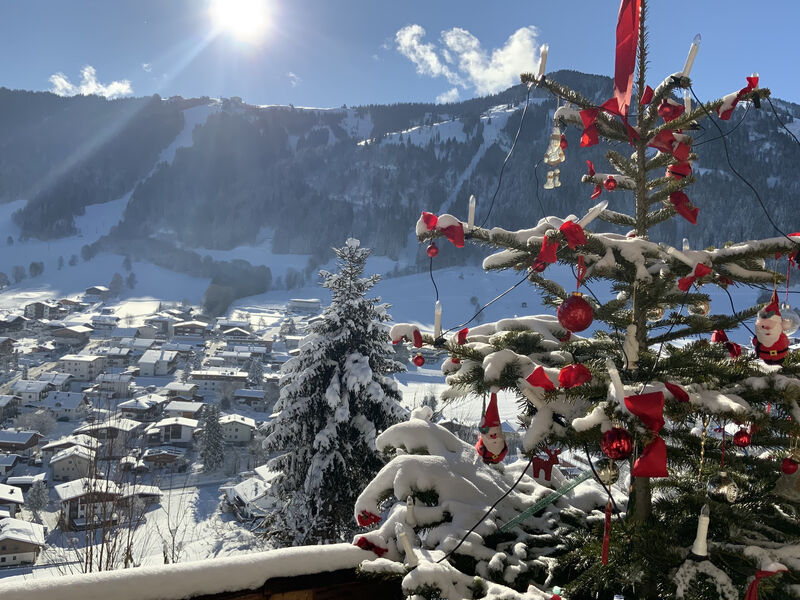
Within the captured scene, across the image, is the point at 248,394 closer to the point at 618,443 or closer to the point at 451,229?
the point at 451,229

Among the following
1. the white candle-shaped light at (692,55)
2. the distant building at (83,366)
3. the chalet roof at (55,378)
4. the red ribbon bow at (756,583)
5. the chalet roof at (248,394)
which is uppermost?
the white candle-shaped light at (692,55)

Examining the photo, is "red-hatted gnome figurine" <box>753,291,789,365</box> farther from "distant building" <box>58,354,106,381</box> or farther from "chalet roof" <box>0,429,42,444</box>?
"distant building" <box>58,354,106,381</box>

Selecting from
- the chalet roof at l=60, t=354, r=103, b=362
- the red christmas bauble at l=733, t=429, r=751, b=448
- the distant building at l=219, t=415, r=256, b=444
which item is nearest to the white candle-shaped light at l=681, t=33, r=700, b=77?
the red christmas bauble at l=733, t=429, r=751, b=448

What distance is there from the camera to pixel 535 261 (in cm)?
184

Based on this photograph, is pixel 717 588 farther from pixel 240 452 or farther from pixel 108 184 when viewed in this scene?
pixel 108 184

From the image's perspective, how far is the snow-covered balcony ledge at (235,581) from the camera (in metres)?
1.82

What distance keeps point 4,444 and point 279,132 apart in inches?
5063

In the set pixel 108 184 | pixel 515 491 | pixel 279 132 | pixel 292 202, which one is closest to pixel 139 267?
pixel 292 202

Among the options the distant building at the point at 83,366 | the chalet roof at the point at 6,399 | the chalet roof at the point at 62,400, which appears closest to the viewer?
the chalet roof at the point at 6,399

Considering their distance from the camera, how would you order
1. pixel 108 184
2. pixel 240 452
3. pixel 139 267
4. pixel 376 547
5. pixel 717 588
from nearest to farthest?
1. pixel 717 588
2. pixel 376 547
3. pixel 240 452
4. pixel 139 267
5. pixel 108 184

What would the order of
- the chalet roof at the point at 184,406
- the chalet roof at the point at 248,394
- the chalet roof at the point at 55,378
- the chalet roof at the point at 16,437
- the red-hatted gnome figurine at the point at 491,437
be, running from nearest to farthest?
the red-hatted gnome figurine at the point at 491,437 → the chalet roof at the point at 16,437 → the chalet roof at the point at 184,406 → the chalet roof at the point at 55,378 → the chalet roof at the point at 248,394

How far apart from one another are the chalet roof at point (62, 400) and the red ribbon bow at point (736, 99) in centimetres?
4081

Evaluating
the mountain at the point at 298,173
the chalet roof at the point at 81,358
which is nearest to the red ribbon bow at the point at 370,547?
the chalet roof at the point at 81,358

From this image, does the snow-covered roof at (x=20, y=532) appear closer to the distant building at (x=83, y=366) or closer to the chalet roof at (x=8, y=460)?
the chalet roof at (x=8, y=460)
